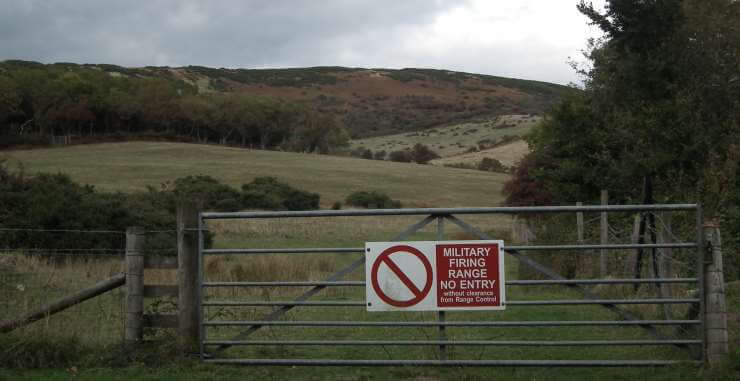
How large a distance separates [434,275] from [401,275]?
1.09 ft

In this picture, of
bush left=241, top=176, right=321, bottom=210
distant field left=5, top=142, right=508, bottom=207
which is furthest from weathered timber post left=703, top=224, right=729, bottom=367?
distant field left=5, top=142, right=508, bottom=207

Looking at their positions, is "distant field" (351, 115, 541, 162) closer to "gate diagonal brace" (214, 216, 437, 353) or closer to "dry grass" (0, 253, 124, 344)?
"dry grass" (0, 253, 124, 344)

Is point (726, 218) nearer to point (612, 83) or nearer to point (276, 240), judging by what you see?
point (276, 240)

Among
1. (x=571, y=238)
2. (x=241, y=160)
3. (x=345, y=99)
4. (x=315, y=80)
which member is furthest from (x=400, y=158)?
(x=571, y=238)

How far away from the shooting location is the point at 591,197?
28.7 meters

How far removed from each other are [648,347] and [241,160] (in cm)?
6788

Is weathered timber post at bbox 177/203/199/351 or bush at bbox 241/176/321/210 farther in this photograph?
bush at bbox 241/176/321/210

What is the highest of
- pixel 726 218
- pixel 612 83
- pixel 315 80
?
pixel 315 80

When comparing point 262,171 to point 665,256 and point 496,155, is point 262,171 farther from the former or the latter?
point 665,256

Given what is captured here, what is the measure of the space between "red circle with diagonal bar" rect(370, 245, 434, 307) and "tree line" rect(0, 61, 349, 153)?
3045 inches

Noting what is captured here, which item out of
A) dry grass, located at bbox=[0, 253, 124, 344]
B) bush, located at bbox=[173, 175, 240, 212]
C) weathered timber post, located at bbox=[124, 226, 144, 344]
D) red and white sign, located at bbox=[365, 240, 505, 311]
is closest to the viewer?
red and white sign, located at bbox=[365, 240, 505, 311]

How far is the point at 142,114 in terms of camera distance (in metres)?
90.6

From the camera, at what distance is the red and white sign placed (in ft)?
26.2

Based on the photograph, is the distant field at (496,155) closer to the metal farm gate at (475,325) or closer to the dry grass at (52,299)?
the metal farm gate at (475,325)
